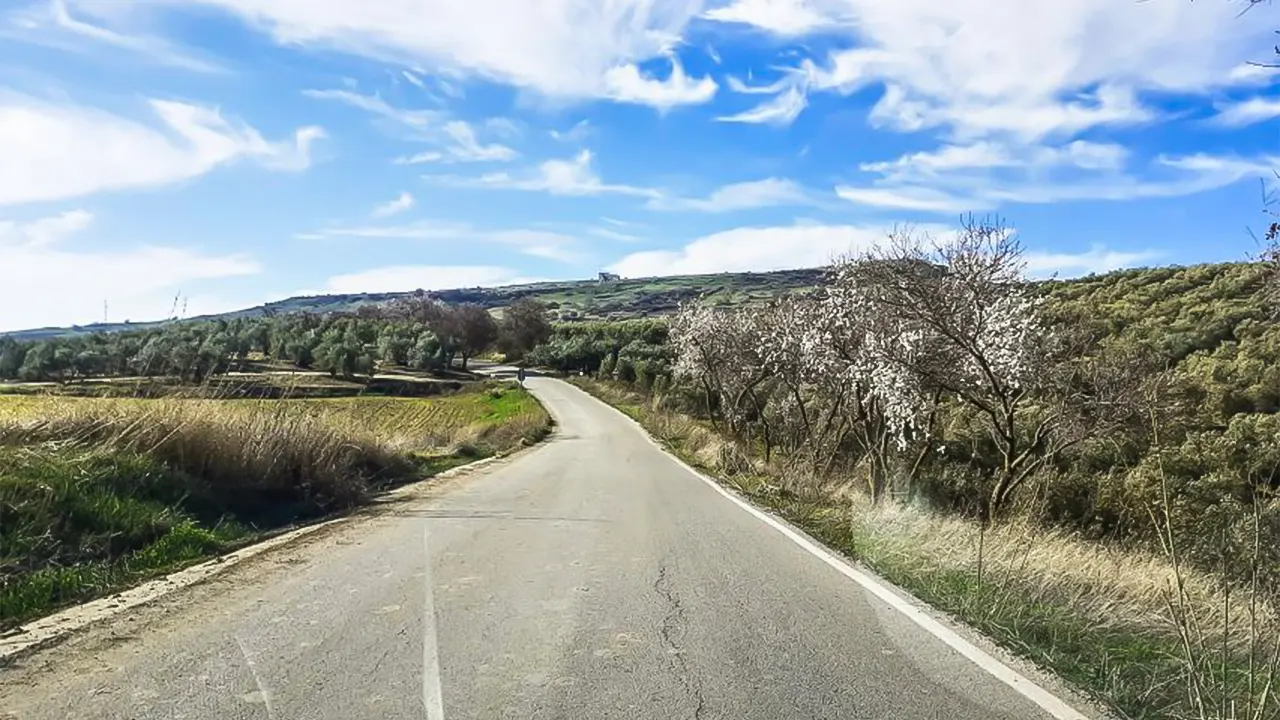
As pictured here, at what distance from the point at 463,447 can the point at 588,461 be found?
16.1ft

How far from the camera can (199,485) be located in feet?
39.5

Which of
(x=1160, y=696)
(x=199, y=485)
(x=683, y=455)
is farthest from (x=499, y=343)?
(x=1160, y=696)

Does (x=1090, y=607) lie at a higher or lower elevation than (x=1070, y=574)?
higher

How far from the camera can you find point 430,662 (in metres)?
5.73

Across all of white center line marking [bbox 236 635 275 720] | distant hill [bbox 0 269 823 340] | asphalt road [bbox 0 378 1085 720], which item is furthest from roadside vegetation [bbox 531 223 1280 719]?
distant hill [bbox 0 269 823 340]

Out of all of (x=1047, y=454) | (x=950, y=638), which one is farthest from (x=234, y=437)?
(x=1047, y=454)

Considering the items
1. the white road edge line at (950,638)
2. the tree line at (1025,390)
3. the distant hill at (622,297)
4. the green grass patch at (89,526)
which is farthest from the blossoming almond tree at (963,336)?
the distant hill at (622,297)

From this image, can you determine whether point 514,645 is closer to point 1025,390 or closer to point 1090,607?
point 1090,607

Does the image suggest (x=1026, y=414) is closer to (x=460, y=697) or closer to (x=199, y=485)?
(x=199, y=485)

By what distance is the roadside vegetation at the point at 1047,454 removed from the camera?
6492mm

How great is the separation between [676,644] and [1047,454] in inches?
432

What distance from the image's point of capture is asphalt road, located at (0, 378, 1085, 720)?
499cm

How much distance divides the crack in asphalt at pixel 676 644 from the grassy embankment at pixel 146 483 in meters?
4.38

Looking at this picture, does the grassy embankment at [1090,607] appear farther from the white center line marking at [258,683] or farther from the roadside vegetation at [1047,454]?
the white center line marking at [258,683]
